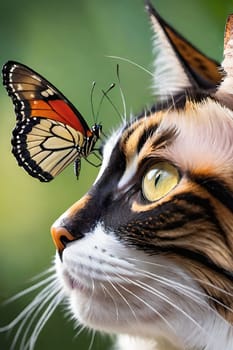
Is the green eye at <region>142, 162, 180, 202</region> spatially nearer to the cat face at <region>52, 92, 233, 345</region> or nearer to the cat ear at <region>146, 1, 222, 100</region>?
the cat face at <region>52, 92, 233, 345</region>

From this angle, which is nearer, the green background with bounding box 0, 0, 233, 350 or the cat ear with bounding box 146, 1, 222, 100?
the cat ear with bounding box 146, 1, 222, 100

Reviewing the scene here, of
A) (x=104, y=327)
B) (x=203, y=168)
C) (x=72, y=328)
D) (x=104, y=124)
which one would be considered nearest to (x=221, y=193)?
(x=203, y=168)

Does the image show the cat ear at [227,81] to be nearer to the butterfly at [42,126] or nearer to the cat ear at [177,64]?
the cat ear at [177,64]

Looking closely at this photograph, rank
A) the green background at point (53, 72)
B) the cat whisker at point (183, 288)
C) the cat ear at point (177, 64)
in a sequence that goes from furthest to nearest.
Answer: the green background at point (53, 72), the cat ear at point (177, 64), the cat whisker at point (183, 288)

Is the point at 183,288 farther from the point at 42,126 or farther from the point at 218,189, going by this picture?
the point at 42,126

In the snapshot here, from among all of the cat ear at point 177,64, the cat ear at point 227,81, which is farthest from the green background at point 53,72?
the cat ear at point 227,81

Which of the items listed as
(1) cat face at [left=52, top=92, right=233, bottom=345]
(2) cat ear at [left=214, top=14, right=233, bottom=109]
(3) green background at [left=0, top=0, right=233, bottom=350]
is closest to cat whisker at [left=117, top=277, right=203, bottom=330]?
(1) cat face at [left=52, top=92, right=233, bottom=345]

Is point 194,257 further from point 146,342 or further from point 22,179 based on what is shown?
point 22,179
